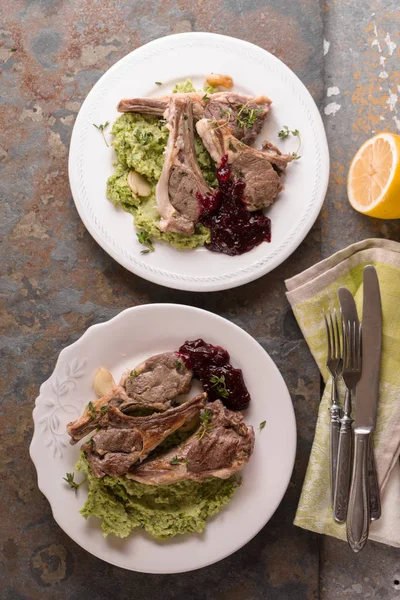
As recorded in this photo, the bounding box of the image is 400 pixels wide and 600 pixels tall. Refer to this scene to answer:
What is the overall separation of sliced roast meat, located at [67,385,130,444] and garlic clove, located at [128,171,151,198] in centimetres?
100

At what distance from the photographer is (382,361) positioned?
10.4ft

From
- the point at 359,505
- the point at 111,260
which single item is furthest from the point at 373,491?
the point at 111,260

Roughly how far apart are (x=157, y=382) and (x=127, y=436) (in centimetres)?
30

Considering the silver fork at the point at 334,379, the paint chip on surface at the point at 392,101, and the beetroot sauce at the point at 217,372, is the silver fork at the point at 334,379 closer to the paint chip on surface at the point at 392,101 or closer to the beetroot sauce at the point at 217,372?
the beetroot sauce at the point at 217,372

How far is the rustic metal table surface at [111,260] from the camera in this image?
340cm

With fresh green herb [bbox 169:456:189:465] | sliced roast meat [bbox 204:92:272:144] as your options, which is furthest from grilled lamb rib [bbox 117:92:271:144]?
fresh green herb [bbox 169:456:189:465]

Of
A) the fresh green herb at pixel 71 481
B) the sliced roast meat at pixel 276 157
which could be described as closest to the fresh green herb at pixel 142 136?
the sliced roast meat at pixel 276 157

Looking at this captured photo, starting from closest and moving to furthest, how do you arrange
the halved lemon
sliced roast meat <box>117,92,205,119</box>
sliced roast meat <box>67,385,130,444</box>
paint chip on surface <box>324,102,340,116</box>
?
the halved lemon
sliced roast meat <box>67,385,130,444</box>
sliced roast meat <box>117,92,205,119</box>
paint chip on surface <box>324,102,340,116</box>

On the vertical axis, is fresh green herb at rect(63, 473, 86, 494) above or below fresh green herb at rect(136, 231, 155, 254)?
below

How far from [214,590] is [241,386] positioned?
44.8 inches

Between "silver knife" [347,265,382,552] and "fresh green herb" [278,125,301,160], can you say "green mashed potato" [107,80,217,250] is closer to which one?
"fresh green herb" [278,125,301,160]

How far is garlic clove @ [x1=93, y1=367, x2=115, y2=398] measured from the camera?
3230 millimetres

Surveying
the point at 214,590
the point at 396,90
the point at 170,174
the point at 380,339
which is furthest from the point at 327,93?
the point at 214,590

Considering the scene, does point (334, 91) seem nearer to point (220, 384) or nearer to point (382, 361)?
point (382, 361)
